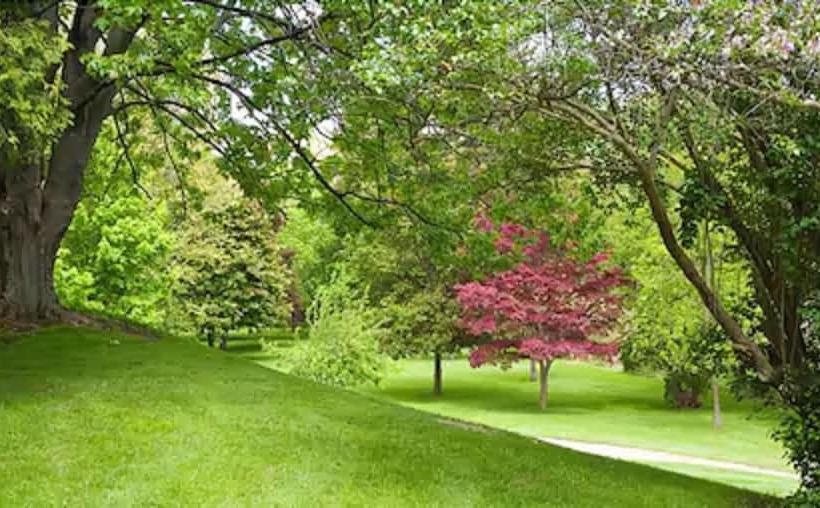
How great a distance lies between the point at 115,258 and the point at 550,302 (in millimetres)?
10662

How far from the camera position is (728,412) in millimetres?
22406

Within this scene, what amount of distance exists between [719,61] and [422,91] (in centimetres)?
240

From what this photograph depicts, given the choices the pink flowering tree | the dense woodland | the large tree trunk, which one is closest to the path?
the dense woodland

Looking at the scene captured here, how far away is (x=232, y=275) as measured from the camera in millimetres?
29734

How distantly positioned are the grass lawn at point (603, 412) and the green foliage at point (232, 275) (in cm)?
587

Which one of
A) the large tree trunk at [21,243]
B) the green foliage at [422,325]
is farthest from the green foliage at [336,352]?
the large tree trunk at [21,243]

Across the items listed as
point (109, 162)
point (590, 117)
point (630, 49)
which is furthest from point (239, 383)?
point (109, 162)

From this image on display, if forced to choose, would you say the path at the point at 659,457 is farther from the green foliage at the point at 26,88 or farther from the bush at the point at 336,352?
the green foliage at the point at 26,88

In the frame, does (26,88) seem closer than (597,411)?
Yes

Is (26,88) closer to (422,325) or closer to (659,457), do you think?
(659,457)

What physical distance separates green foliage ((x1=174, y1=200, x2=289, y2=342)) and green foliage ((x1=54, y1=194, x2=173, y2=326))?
745 cm

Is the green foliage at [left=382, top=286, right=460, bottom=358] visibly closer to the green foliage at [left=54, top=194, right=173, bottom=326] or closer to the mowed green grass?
the green foliage at [left=54, top=194, right=173, bottom=326]

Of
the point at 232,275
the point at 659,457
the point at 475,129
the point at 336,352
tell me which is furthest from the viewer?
the point at 232,275

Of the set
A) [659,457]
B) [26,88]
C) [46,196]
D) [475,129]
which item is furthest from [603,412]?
[26,88]
